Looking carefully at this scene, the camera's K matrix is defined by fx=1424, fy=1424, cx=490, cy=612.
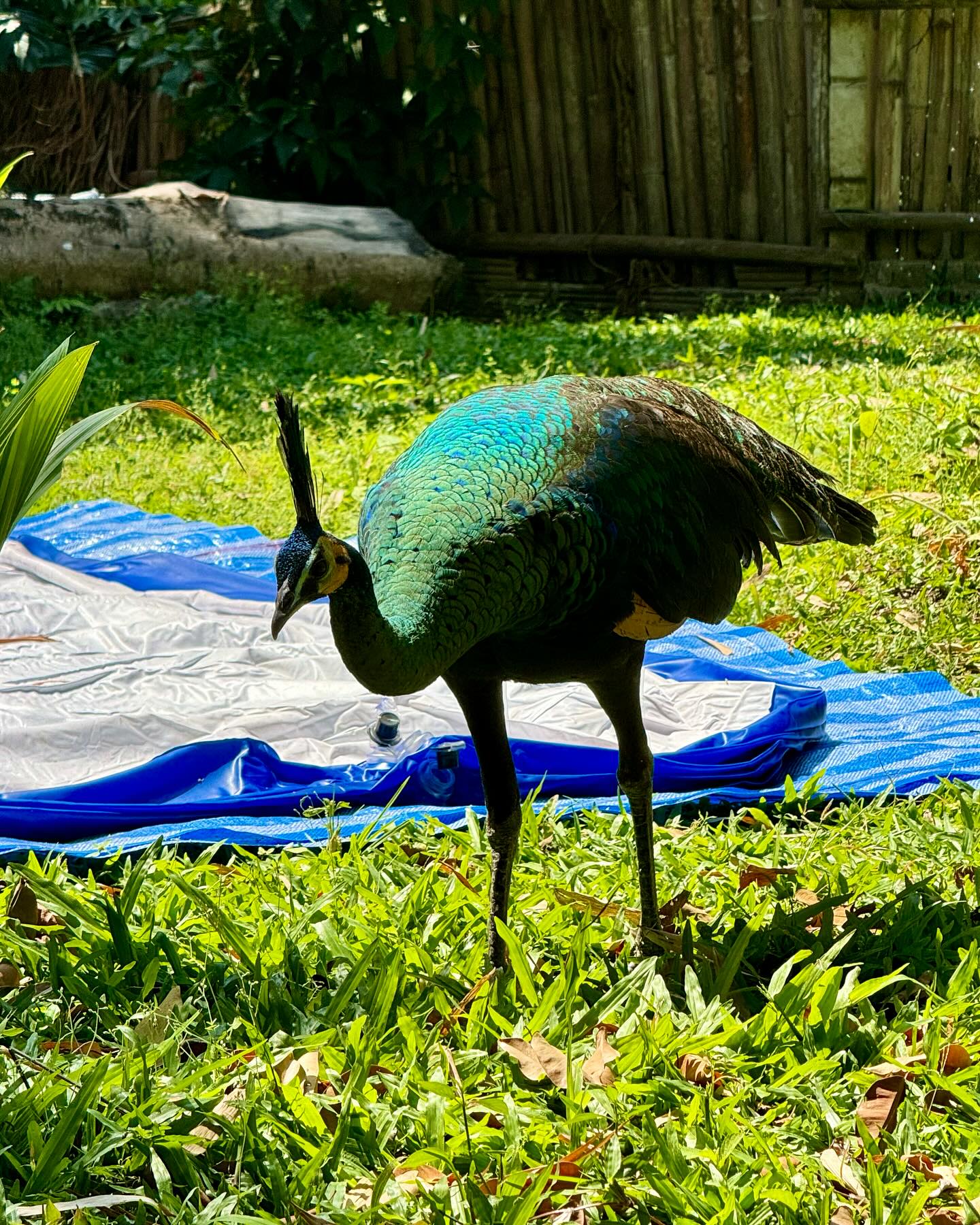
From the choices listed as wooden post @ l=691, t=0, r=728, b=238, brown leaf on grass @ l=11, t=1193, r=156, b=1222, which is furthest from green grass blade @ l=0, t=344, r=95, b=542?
wooden post @ l=691, t=0, r=728, b=238

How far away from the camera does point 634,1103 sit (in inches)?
97.6

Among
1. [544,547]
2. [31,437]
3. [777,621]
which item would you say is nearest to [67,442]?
[31,437]

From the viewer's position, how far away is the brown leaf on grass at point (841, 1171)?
7.49 feet

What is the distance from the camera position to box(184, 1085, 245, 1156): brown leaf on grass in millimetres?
2328

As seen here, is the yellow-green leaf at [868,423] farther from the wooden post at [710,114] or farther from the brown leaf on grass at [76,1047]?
the wooden post at [710,114]

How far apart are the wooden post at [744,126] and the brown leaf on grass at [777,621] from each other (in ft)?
20.5

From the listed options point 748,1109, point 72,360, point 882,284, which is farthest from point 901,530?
point 882,284

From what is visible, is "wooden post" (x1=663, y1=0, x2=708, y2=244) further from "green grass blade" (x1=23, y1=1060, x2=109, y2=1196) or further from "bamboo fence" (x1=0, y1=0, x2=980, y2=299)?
"green grass blade" (x1=23, y1=1060, x2=109, y2=1196)

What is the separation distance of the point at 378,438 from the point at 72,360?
4.79 metres

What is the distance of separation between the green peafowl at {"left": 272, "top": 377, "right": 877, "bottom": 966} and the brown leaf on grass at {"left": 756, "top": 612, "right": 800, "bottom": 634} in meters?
1.75

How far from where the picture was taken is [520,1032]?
2.69 meters

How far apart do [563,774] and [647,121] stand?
25.6 ft

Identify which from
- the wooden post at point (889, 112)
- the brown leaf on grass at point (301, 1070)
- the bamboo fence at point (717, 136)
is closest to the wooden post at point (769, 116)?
the bamboo fence at point (717, 136)

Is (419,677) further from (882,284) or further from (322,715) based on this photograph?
(882,284)
